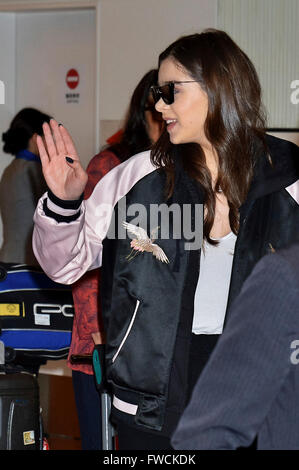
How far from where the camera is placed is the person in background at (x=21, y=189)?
186 inches

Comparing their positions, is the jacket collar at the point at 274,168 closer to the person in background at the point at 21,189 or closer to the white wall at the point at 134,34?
the person in background at the point at 21,189

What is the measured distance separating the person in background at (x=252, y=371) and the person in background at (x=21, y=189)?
3.37 meters

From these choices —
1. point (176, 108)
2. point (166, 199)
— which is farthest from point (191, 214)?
point (176, 108)

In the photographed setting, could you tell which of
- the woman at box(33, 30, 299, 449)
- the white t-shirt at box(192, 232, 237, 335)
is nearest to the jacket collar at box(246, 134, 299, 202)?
the woman at box(33, 30, 299, 449)

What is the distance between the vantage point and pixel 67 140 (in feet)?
7.66

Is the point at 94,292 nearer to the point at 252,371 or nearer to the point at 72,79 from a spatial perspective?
the point at 252,371

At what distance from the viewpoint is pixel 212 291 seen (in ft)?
7.35

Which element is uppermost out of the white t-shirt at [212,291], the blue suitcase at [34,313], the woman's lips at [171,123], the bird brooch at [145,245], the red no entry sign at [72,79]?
the woman's lips at [171,123]

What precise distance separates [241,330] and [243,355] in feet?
0.12

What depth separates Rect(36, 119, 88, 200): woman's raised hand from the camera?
7.52 ft

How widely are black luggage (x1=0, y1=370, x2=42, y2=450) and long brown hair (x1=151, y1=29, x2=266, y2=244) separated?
4.25ft

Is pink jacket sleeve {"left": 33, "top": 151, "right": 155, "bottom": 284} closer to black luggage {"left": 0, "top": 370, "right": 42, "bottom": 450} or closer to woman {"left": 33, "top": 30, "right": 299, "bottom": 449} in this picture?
woman {"left": 33, "top": 30, "right": 299, "bottom": 449}

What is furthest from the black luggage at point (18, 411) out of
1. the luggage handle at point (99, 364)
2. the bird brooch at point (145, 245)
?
the bird brooch at point (145, 245)
